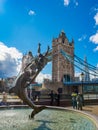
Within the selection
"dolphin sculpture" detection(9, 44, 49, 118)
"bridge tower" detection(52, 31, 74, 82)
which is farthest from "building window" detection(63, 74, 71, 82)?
"dolphin sculpture" detection(9, 44, 49, 118)

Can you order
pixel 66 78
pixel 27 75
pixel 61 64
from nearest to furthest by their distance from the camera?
pixel 27 75, pixel 66 78, pixel 61 64

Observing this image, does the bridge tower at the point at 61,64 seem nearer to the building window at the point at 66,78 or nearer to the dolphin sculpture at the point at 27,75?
the building window at the point at 66,78

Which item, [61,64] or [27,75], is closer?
[27,75]

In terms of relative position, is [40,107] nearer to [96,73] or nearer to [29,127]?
[29,127]

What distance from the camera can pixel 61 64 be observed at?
94.8 m

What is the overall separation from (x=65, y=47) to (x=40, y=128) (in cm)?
9319

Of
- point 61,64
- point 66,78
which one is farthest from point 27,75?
point 61,64

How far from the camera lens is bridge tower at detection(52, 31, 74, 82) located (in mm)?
91562

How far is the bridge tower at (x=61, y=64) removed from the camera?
91.6 metres

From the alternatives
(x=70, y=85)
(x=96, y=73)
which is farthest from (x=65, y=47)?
(x=96, y=73)

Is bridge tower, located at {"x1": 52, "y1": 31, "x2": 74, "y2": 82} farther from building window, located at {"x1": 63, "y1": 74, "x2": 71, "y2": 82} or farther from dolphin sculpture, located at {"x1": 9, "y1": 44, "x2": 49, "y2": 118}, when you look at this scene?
dolphin sculpture, located at {"x1": 9, "y1": 44, "x2": 49, "y2": 118}

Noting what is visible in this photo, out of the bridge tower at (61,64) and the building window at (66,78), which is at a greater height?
the bridge tower at (61,64)

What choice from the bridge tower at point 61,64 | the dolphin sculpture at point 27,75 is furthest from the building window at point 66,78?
the dolphin sculpture at point 27,75

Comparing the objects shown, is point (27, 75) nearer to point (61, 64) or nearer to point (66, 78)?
point (66, 78)
